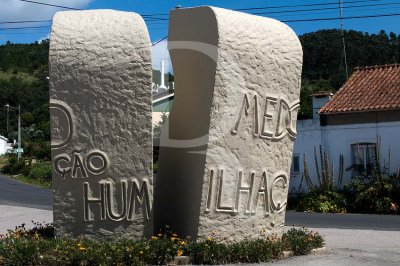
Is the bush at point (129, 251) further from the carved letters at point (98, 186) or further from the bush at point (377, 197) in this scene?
the bush at point (377, 197)

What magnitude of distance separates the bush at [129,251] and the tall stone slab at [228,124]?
1.31 ft

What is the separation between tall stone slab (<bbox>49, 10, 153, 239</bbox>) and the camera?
394 inches

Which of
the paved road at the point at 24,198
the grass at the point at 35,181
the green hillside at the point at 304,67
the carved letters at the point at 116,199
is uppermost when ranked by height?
the green hillside at the point at 304,67

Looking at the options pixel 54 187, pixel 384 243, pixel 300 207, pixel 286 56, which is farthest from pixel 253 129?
pixel 300 207

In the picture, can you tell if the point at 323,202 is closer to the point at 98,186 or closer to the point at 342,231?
the point at 342,231

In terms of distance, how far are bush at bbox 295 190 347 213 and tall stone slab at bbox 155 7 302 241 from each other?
13059 millimetres

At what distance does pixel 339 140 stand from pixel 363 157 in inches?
47.7

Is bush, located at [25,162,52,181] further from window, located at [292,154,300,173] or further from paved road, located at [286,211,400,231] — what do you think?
paved road, located at [286,211,400,231]

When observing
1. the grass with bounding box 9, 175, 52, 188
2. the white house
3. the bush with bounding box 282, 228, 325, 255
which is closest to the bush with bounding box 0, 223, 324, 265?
the bush with bounding box 282, 228, 325, 255

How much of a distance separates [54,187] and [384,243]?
697 cm

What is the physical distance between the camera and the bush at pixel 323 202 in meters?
24.0

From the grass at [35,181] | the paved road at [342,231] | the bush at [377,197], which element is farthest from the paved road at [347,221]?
the grass at [35,181]

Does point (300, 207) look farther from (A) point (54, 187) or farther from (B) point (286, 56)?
(A) point (54, 187)

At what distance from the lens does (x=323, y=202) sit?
79.9 ft
